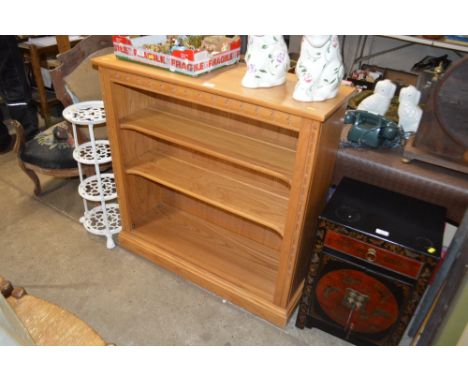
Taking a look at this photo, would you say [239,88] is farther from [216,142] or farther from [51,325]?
[51,325]

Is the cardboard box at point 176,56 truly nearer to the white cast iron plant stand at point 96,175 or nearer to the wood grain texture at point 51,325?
the white cast iron plant stand at point 96,175

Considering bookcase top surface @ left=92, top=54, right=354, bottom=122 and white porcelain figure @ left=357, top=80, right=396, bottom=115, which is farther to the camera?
white porcelain figure @ left=357, top=80, right=396, bottom=115

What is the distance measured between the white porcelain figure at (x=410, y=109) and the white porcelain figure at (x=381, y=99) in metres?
0.07

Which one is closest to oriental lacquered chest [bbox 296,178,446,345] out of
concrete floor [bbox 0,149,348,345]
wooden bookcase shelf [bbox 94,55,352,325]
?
wooden bookcase shelf [bbox 94,55,352,325]

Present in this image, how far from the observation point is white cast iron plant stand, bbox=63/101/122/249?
200cm

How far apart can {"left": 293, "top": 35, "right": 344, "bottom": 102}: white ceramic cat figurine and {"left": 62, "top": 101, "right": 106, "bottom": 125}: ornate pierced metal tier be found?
1101mm

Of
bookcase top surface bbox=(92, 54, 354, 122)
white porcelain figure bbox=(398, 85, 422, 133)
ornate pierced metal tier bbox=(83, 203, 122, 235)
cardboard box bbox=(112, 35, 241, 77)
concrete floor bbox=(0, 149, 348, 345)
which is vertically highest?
cardboard box bbox=(112, 35, 241, 77)

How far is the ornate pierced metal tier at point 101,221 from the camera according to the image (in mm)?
2335

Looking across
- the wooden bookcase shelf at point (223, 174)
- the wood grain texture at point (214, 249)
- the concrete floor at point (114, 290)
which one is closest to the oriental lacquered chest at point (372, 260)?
the wooden bookcase shelf at point (223, 174)

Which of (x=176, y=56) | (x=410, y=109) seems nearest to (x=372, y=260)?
(x=410, y=109)

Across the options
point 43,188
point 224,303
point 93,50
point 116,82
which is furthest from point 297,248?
point 43,188

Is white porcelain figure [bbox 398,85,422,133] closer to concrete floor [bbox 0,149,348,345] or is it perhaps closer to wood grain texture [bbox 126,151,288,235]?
wood grain texture [bbox 126,151,288,235]

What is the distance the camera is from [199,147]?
169 cm

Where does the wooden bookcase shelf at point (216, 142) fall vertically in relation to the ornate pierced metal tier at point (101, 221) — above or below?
above
